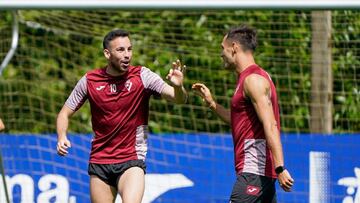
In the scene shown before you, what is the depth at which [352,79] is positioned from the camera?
13.3 m

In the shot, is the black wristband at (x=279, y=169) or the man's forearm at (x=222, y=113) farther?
the man's forearm at (x=222, y=113)

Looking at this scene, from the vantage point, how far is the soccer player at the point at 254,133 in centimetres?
804

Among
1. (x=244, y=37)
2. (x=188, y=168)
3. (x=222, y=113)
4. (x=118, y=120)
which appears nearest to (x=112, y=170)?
(x=118, y=120)

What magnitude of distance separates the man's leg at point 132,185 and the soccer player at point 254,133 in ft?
3.39

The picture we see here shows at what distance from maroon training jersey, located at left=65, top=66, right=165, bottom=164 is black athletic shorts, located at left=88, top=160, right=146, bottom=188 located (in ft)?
0.11

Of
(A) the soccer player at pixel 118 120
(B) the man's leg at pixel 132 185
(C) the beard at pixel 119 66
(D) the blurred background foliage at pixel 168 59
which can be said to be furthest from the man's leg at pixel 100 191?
(D) the blurred background foliage at pixel 168 59

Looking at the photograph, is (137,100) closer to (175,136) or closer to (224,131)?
(175,136)

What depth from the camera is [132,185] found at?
9.02m

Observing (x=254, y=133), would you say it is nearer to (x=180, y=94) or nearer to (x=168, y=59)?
(x=180, y=94)

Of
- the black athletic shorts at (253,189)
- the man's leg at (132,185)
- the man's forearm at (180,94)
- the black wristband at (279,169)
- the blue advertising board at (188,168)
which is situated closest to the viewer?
the black wristband at (279,169)

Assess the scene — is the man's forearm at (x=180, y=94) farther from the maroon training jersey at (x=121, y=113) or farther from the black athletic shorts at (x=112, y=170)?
the black athletic shorts at (x=112, y=170)

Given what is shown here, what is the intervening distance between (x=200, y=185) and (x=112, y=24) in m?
3.50

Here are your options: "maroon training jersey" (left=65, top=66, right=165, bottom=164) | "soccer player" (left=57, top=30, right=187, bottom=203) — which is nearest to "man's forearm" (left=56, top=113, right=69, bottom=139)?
"soccer player" (left=57, top=30, right=187, bottom=203)
